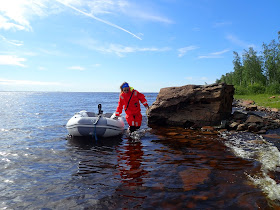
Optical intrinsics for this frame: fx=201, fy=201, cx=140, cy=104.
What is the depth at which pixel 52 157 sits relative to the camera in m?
7.03

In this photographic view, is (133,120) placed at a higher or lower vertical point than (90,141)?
higher

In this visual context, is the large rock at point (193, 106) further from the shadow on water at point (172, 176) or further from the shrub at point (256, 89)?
the shrub at point (256, 89)

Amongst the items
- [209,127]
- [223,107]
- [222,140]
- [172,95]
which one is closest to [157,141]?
[222,140]

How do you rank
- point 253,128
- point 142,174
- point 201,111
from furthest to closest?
point 201,111 < point 253,128 < point 142,174

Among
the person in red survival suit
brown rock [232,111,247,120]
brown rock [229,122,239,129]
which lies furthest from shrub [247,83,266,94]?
the person in red survival suit

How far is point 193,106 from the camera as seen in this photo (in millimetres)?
12781

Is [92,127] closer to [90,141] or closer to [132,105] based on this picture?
[90,141]

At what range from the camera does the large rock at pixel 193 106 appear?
12.2 metres

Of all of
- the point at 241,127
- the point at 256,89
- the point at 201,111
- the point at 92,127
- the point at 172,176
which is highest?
the point at 256,89

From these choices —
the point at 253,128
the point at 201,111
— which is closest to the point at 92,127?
the point at 201,111

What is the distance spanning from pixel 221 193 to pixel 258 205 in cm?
70

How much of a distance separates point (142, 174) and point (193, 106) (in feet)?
27.4

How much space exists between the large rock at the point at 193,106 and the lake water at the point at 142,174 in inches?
130

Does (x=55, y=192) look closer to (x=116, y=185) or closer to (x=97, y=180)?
(x=97, y=180)
